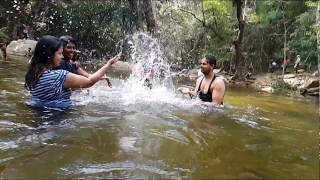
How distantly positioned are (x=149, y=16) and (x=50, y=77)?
9.02 meters

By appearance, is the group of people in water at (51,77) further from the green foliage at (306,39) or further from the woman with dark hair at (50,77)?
the green foliage at (306,39)

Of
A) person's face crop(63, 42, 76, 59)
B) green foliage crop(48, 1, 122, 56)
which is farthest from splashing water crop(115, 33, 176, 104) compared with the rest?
green foliage crop(48, 1, 122, 56)

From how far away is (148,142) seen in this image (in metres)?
4.73

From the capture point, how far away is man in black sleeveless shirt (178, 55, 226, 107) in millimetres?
7492

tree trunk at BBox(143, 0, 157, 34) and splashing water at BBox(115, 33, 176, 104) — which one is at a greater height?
tree trunk at BBox(143, 0, 157, 34)

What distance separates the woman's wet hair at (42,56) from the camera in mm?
Result: 4742

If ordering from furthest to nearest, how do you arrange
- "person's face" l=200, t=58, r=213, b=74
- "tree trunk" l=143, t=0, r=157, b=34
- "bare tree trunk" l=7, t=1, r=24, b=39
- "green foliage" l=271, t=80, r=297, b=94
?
1. "bare tree trunk" l=7, t=1, r=24, b=39
2. "green foliage" l=271, t=80, r=297, b=94
3. "tree trunk" l=143, t=0, r=157, b=34
4. "person's face" l=200, t=58, r=213, b=74

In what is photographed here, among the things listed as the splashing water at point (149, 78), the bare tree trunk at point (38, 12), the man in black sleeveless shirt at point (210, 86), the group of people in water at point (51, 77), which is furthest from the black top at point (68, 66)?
the bare tree trunk at point (38, 12)

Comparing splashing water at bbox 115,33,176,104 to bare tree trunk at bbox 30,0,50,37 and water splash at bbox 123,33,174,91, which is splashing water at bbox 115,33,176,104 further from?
bare tree trunk at bbox 30,0,50,37

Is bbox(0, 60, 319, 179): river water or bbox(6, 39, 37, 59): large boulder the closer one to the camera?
bbox(0, 60, 319, 179): river water

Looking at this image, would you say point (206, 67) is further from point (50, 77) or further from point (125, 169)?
point (125, 169)

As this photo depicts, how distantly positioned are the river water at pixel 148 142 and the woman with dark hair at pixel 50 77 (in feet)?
0.80

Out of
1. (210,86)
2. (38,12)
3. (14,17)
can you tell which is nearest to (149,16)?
(210,86)

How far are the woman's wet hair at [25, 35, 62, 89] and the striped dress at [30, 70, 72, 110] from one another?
7cm
